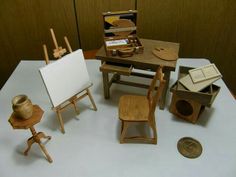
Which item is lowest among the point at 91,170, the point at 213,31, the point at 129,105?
the point at 91,170

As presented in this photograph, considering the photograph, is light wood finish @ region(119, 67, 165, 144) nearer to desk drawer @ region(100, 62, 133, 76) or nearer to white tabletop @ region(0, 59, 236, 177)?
white tabletop @ region(0, 59, 236, 177)

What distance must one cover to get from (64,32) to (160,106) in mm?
1474

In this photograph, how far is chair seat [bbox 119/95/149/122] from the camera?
1428mm

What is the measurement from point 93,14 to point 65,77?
45.5 inches

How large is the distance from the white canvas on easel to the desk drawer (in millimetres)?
163

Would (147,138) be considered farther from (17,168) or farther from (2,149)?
(2,149)

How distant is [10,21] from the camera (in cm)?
242

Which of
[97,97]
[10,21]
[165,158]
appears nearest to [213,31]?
[97,97]

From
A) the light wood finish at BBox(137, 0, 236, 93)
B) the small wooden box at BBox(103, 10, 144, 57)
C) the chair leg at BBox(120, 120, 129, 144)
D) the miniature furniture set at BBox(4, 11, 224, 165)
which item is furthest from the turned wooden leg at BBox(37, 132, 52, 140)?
the light wood finish at BBox(137, 0, 236, 93)

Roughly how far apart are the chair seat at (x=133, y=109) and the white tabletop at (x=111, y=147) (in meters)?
0.20

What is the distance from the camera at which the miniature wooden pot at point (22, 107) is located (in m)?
1.18

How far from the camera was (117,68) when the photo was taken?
1.65m

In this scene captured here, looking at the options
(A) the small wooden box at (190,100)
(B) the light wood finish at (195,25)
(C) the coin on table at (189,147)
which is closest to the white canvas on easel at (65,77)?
(A) the small wooden box at (190,100)

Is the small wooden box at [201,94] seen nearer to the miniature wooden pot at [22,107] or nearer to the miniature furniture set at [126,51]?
the miniature furniture set at [126,51]
